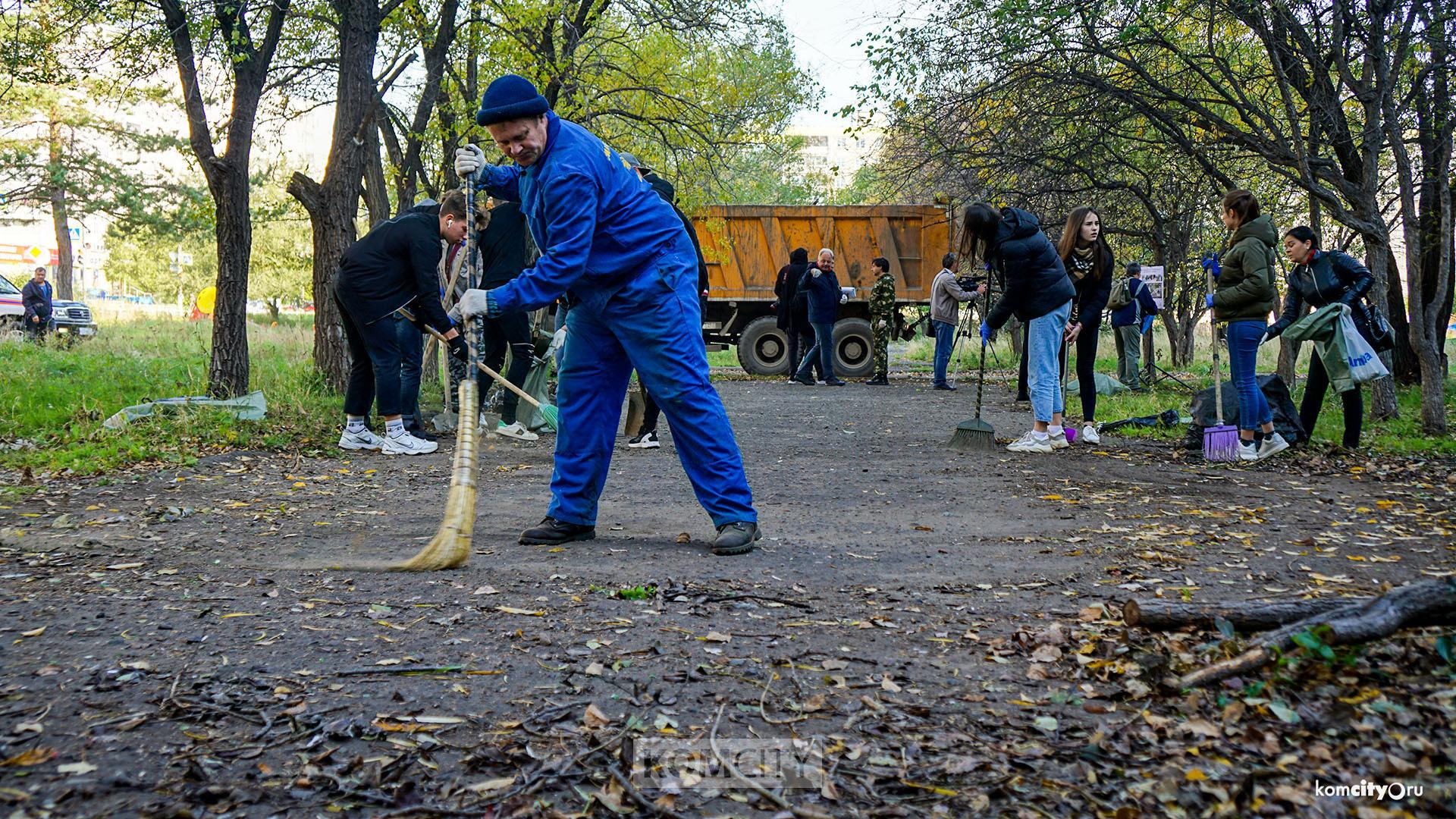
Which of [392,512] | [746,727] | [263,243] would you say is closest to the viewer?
[746,727]

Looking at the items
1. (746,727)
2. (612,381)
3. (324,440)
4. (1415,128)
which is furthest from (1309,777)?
(1415,128)

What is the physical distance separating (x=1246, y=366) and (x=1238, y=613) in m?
4.95

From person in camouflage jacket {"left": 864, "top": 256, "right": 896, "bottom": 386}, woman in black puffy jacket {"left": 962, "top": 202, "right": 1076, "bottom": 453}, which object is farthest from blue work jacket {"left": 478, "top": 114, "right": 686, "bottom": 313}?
person in camouflage jacket {"left": 864, "top": 256, "right": 896, "bottom": 386}

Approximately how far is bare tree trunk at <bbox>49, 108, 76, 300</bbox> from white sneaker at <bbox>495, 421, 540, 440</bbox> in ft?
75.1

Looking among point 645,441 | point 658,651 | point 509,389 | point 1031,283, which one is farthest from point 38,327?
point 658,651

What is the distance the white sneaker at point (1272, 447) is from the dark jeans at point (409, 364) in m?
6.39

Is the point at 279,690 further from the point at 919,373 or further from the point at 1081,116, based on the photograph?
the point at 919,373

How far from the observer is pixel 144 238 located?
106ft

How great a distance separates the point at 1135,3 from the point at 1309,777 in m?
9.43

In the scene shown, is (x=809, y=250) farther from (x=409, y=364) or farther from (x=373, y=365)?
(x=373, y=365)

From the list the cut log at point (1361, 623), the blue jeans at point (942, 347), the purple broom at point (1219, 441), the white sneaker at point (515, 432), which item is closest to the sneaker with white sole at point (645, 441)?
the white sneaker at point (515, 432)

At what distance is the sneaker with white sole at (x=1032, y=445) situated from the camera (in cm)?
847

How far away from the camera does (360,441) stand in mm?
8289

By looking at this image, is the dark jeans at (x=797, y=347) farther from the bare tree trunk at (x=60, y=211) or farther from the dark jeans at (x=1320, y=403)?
the bare tree trunk at (x=60, y=211)
